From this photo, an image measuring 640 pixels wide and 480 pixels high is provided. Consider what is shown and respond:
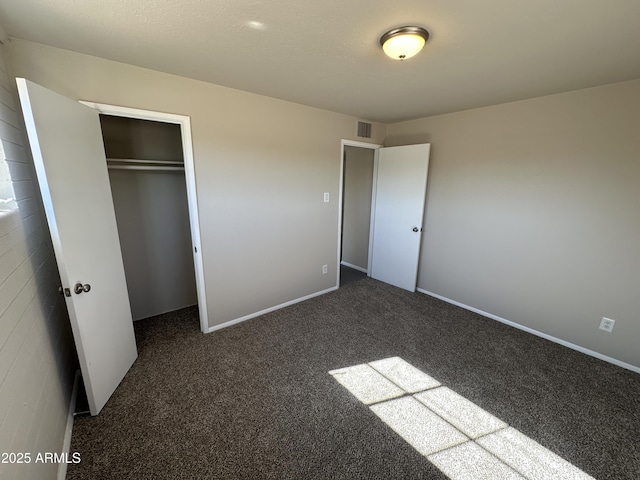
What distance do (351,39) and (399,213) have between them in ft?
7.98

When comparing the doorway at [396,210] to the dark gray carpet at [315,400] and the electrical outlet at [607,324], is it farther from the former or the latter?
the electrical outlet at [607,324]

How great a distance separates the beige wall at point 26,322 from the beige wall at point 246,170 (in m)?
0.49

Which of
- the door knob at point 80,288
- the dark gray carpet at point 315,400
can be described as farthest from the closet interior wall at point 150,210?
the door knob at point 80,288

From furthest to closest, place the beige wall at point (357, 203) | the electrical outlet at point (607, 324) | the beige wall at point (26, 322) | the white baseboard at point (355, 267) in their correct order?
the white baseboard at point (355, 267)
the beige wall at point (357, 203)
the electrical outlet at point (607, 324)
the beige wall at point (26, 322)

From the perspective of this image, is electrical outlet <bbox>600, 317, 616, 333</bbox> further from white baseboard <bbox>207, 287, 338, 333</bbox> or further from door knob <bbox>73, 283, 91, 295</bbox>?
door knob <bbox>73, 283, 91, 295</bbox>

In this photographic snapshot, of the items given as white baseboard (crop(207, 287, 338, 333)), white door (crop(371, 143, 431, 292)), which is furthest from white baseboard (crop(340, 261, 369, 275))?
white baseboard (crop(207, 287, 338, 333))

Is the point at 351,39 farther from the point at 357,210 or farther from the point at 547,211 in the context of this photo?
the point at 357,210

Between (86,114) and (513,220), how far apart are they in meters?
3.75

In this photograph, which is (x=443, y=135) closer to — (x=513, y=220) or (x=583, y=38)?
(x=513, y=220)

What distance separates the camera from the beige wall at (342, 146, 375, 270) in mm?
4109

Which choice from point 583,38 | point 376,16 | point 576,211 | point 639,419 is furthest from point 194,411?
point 576,211

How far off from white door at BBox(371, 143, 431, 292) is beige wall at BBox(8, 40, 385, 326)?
2.38 ft

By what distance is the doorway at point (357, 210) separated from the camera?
4.05 m

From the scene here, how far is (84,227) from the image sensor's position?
5.21 ft
